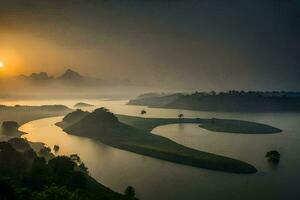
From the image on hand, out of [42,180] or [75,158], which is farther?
[75,158]

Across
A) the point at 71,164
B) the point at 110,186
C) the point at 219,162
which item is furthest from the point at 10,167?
the point at 219,162

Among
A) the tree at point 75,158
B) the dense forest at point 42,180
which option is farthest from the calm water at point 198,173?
the dense forest at point 42,180

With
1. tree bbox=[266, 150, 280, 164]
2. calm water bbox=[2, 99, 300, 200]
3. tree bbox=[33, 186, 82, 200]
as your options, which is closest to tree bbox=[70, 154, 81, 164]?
calm water bbox=[2, 99, 300, 200]

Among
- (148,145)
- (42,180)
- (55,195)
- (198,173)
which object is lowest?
(42,180)

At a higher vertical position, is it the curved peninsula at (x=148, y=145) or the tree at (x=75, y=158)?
the curved peninsula at (x=148, y=145)

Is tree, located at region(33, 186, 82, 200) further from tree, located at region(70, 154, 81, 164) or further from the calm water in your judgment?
tree, located at region(70, 154, 81, 164)

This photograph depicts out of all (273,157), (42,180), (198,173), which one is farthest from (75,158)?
(273,157)

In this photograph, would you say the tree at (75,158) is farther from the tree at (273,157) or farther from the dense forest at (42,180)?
the tree at (273,157)

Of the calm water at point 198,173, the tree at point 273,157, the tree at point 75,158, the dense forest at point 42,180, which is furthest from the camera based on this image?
the tree at point 273,157

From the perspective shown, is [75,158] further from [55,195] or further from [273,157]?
[273,157]
